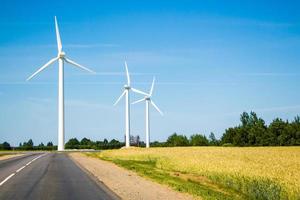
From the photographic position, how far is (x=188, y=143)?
193 m

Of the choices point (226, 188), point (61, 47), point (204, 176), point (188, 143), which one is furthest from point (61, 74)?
point (188, 143)

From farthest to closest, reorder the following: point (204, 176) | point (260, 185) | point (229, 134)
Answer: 1. point (229, 134)
2. point (204, 176)
3. point (260, 185)

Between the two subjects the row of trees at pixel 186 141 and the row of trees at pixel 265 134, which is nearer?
the row of trees at pixel 265 134

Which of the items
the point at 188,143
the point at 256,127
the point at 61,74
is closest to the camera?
the point at 61,74

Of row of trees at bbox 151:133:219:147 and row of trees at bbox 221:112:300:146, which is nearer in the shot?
row of trees at bbox 221:112:300:146

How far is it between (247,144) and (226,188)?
120881mm

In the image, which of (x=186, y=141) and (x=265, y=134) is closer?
(x=265, y=134)

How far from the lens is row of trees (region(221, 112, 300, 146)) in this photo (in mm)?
128375

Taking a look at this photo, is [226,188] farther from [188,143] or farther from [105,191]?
[188,143]

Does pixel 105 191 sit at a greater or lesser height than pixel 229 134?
lesser

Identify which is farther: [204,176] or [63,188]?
[204,176]

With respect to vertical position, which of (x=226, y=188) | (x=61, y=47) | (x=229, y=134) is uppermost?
(x=61, y=47)

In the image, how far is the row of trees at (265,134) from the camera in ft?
421

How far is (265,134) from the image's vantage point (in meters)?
136
